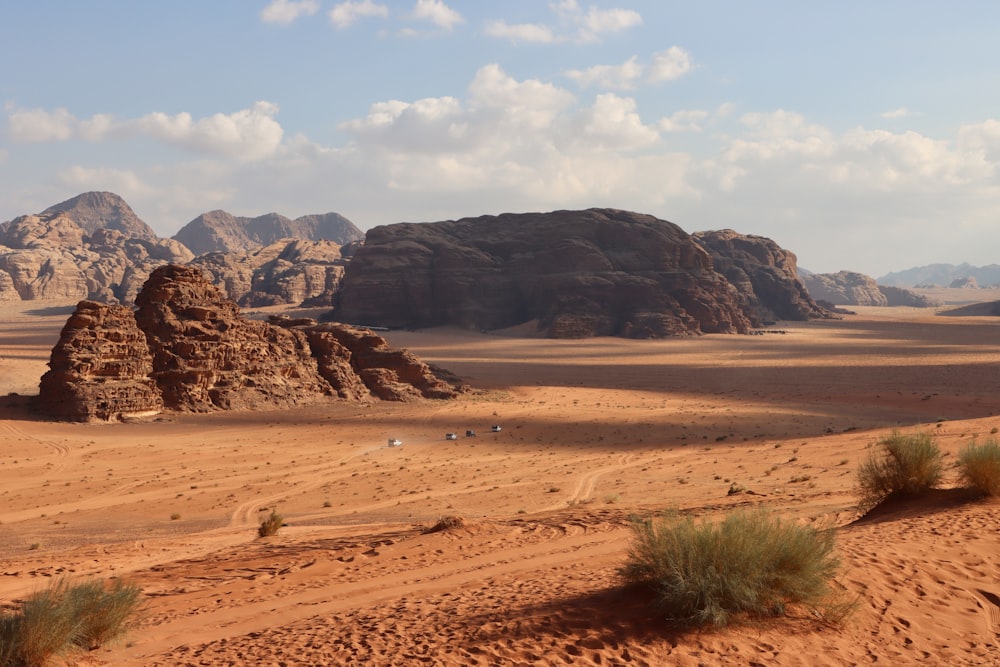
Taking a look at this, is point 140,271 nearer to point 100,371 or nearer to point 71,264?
point 71,264

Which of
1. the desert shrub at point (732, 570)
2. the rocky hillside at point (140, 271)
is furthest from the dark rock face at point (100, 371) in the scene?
the rocky hillside at point (140, 271)

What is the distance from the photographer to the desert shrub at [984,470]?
10859mm

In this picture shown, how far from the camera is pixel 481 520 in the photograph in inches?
497

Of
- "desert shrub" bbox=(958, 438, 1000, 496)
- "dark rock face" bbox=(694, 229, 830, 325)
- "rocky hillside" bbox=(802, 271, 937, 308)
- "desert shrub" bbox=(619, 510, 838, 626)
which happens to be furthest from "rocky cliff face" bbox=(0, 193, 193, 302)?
"rocky hillside" bbox=(802, 271, 937, 308)

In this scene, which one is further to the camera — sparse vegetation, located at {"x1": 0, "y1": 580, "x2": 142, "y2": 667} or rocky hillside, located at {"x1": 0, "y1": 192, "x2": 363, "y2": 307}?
rocky hillside, located at {"x1": 0, "y1": 192, "x2": 363, "y2": 307}

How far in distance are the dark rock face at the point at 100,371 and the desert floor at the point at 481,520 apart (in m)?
1.09

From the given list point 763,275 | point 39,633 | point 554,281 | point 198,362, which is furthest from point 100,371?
point 763,275

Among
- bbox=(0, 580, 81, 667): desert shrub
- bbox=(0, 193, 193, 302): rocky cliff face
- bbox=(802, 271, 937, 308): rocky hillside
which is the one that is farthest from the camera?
bbox=(802, 271, 937, 308): rocky hillside

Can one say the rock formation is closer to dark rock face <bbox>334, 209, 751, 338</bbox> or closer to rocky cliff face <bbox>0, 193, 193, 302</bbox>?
dark rock face <bbox>334, 209, 751, 338</bbox>

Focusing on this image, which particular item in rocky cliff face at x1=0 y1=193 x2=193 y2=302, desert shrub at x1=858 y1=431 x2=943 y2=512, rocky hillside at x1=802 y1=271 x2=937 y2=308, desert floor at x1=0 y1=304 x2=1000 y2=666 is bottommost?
desert floor at x1=0 y1=304 x2=1000 y2=666

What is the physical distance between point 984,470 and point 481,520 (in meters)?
7.35

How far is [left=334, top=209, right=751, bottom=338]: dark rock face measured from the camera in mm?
85750

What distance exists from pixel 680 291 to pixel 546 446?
218ft

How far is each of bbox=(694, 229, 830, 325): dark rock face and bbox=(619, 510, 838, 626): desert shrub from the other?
9539 cm
